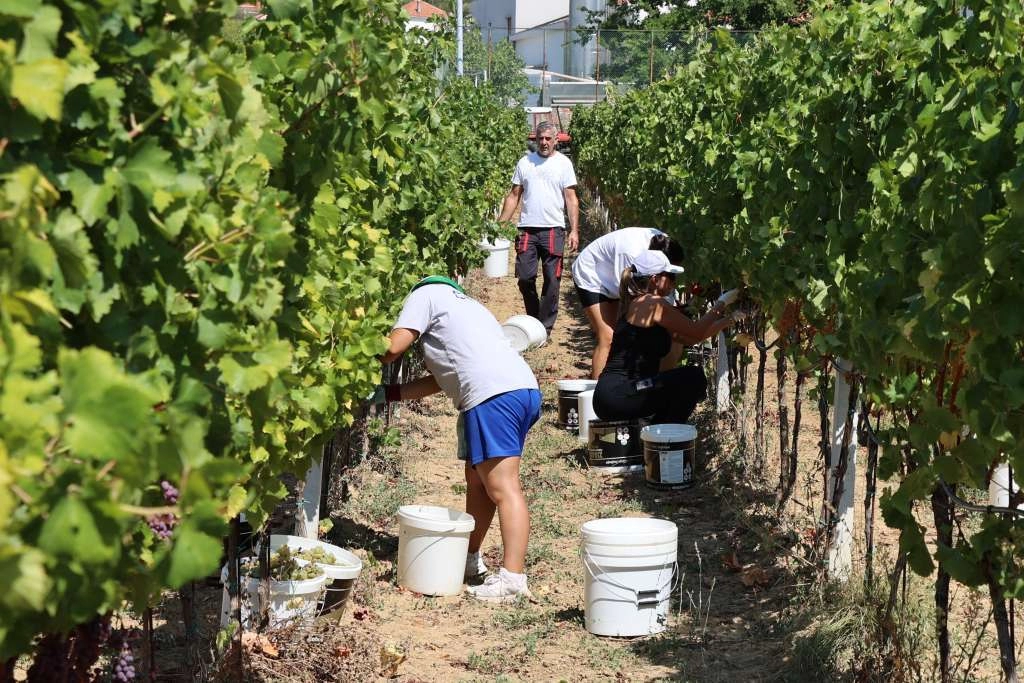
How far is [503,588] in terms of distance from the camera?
17.3ft

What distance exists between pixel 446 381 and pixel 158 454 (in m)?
3.73

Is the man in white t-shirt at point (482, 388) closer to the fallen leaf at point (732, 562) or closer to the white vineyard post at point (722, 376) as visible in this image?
Answer: the fallen leaf at point (732, 562)

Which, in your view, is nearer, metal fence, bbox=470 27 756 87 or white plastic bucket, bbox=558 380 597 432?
white plastic bucket, bbox=558 380 597 432

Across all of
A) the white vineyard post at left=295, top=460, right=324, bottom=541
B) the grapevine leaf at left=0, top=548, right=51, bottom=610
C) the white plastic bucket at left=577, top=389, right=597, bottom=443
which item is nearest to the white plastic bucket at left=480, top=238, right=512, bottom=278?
the white plastic bucket at left=577, top=389, right=597, bottom=443

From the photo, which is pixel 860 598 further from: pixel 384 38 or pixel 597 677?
pixel 384 38

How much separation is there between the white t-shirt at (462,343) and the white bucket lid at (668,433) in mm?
1799

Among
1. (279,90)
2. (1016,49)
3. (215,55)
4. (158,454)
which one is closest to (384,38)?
(279,90)

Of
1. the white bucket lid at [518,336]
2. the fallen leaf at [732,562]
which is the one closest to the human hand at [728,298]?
the white bucket lid at [518,336]

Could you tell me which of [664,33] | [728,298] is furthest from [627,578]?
[664,33]

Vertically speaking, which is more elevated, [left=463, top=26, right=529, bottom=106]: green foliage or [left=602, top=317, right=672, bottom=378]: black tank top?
[left=463, top=26, right=529, bottom=106]: green foliage

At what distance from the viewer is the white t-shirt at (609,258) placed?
7871 millimetres

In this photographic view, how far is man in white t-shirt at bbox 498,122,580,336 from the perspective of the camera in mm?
10672

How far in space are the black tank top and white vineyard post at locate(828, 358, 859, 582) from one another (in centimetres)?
214

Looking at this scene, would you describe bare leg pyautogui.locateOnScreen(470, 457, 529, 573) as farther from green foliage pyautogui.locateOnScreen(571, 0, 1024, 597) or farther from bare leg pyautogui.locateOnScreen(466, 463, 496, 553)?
green foliage pyautogui.locateOnScreen(571, 0, 1024, 597)
